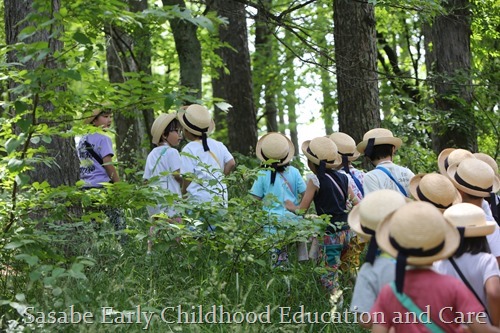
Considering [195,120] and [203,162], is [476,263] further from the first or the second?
[195,120]

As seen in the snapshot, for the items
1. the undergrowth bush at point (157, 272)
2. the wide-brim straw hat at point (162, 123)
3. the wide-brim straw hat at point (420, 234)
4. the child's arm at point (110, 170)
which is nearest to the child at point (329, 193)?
the undergrowth bush at point (157, 272)

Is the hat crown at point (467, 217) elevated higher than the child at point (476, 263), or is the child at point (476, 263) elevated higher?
the hat crown at point (467, 217)

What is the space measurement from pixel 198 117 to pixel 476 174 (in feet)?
11.2

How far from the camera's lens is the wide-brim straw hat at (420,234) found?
421cm

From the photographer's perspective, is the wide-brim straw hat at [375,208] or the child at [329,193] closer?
the wide-brim straw hat at [375,208]

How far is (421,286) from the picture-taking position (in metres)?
4.25

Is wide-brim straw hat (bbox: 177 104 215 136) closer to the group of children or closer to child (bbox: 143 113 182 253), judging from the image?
the group of children

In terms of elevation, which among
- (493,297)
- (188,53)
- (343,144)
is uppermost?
(188,53)

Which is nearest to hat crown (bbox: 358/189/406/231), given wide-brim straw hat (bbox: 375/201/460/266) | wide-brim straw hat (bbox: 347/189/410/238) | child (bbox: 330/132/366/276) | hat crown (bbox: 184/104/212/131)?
wide-brim straw hat (bbox: 347/189/410/238)

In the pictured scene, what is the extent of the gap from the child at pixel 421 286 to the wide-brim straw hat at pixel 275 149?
4.09m

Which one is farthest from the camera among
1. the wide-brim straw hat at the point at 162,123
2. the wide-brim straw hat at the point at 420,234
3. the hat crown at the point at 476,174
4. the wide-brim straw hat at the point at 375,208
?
the wide-brim straw hat at the point at 162,123

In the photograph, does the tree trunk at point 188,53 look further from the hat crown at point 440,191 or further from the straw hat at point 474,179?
the hat crown at point 440,191

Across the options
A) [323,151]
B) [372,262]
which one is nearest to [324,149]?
[323,151]

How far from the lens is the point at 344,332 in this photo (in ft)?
22.2
